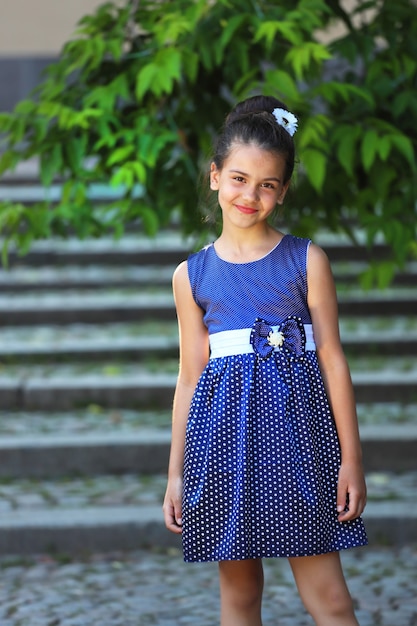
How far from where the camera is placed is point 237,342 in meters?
2.72

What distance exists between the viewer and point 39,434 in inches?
231

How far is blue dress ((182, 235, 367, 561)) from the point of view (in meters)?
2.64

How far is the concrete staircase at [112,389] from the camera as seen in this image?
4.86m

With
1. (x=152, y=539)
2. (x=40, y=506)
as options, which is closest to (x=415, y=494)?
(x=152, y=539)

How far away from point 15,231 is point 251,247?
1.75 m

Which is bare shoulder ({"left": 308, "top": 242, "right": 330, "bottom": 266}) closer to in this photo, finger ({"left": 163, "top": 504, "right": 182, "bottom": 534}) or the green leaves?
finger ({"left": 163, "top": 504, "right": 182, "bottom": 534})

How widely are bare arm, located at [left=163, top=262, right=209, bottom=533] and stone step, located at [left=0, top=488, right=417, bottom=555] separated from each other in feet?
6.68

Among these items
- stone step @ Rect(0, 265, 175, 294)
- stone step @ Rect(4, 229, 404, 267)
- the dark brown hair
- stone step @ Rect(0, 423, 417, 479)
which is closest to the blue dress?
the dark brown hair

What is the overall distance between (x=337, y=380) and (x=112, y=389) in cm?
385

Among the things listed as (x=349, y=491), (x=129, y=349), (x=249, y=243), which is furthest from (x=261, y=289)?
(x=129, y=349)

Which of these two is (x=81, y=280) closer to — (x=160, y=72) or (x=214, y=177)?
(x=160, y=72)

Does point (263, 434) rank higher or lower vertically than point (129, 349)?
lower

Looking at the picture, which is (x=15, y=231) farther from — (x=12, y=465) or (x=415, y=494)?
(x=415, y=494)

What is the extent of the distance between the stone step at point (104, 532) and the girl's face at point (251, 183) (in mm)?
2359
